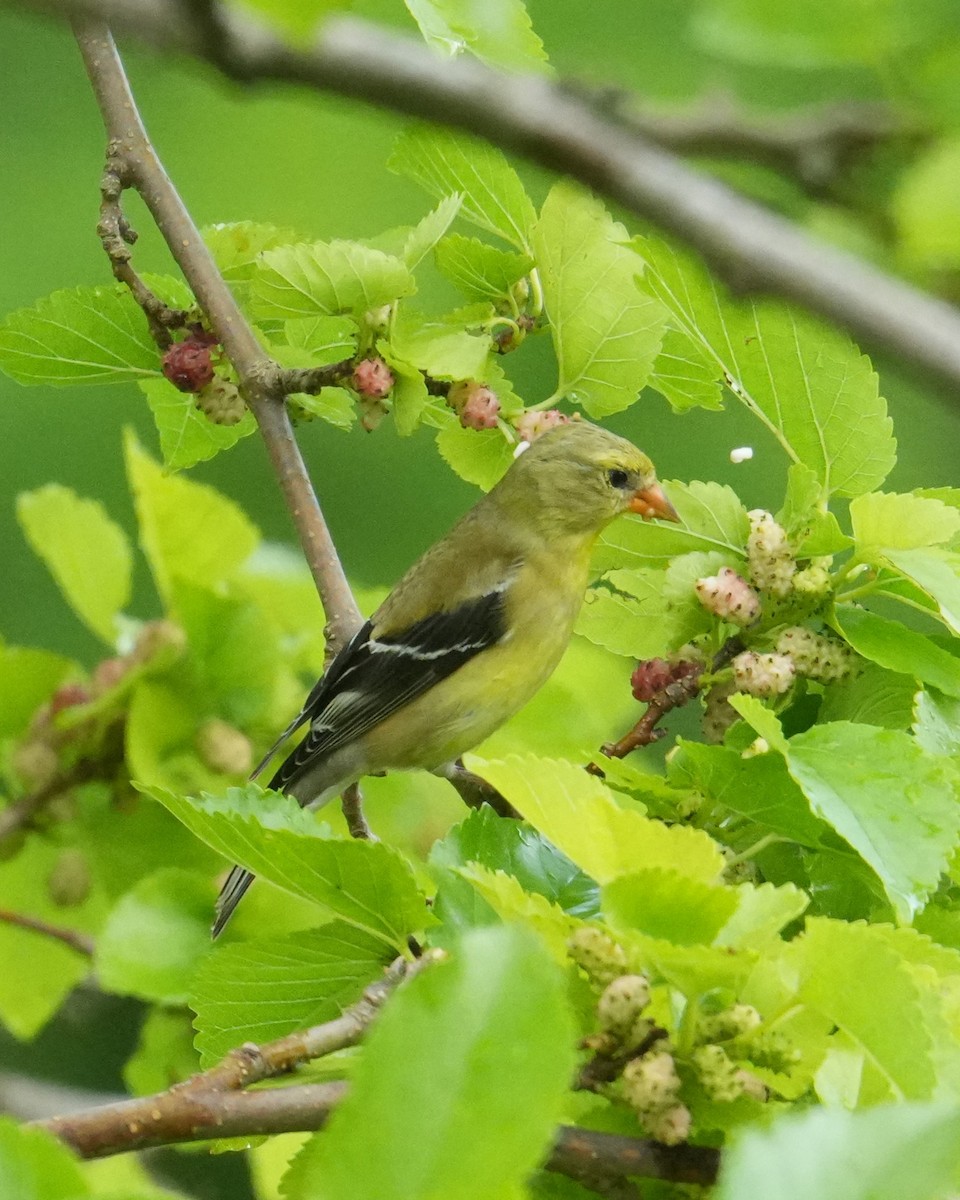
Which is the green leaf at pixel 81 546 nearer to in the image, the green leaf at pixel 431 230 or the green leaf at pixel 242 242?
the green leaf at pixel 242 242

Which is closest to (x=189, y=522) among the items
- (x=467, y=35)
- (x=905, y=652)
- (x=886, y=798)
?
(x=467, y=35)

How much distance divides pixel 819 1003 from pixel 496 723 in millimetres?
2210

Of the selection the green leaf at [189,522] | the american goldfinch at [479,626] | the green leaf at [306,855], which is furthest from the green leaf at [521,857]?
the american goldfinch at [479,626]

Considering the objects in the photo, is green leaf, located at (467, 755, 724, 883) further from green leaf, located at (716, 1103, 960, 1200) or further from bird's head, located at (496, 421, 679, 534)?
bird's head, located at (496, 421, 679, 534)

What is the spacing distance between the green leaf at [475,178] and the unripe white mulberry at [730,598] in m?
0.53

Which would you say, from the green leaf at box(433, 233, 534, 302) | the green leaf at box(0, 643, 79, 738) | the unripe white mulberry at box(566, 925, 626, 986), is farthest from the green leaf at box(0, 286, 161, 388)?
the unripe white mulberry at box(566, 925, 626, 986)

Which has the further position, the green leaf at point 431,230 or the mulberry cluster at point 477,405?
the mulberry cluster at point 477,405

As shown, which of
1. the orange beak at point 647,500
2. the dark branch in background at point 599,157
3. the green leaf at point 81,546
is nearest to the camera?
the dark branch in background at point 599,157

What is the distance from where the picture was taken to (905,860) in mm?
1372

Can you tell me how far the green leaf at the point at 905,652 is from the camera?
1.58 meters

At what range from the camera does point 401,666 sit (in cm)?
337

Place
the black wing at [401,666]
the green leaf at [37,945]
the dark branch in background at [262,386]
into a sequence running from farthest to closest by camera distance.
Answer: the black wing at [401,666], the green leaf at [37,945], the dark branch in background at [262,386]

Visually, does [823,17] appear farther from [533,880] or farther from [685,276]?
[533,880]

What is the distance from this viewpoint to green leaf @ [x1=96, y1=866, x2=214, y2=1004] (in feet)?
6.44
